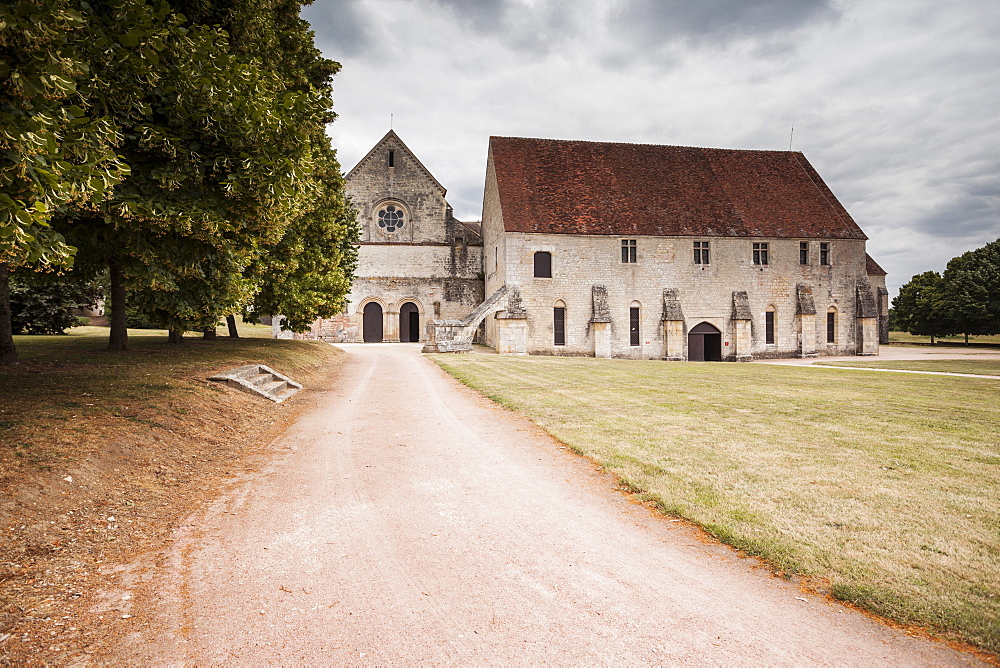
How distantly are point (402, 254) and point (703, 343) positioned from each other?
73.4ft

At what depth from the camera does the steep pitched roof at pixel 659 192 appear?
33.0 meters

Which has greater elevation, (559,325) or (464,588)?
(559,325)

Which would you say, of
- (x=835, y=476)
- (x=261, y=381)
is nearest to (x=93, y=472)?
(x=261, y=381)

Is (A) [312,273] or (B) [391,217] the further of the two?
(B) [391,217]

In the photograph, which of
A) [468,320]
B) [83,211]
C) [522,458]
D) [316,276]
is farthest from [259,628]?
[468,320]

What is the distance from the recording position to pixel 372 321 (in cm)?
3903

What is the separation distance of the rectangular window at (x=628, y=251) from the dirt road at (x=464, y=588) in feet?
92.9

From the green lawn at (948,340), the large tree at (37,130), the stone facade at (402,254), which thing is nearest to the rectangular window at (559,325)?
the stone facade at (402,254)

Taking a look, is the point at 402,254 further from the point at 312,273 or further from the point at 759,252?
the point at 759,252

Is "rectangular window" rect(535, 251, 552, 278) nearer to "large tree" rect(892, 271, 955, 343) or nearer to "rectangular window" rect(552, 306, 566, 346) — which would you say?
"rectangular window" rect(552, 306, 566, 346)

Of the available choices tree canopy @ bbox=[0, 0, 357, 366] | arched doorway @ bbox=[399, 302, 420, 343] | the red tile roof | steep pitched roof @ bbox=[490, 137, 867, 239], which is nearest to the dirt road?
tree canopy @ bbox=[0, 0, 357, 366]

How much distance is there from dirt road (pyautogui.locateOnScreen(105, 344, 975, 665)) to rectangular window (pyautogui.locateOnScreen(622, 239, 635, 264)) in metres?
28.3

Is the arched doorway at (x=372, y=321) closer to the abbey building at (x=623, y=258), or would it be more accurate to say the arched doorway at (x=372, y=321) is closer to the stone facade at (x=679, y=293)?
the abbey building at (x=623, y=258)

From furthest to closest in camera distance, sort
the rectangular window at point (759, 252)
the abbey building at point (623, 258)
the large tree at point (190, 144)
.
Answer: the rectangular window at point (759, 252) < the abbey building at point (623, 258) < the large tree at point (190, 144)
